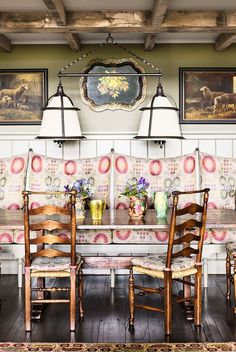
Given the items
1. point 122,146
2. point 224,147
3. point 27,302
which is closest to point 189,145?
point 224,147

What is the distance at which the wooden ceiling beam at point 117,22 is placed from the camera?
4668 millimetres

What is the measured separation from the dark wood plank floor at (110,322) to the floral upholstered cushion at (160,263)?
1.48 feet

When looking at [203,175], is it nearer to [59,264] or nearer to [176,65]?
[176,65]

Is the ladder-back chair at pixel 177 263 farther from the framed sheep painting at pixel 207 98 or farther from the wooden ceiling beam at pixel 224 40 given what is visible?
the framed sheep painting at pixel 207 98

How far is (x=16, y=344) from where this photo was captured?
3.37m

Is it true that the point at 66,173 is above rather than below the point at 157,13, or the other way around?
below

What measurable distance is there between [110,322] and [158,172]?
6.70 feet

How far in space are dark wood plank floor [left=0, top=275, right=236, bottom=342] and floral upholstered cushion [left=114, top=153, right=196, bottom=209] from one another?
44.5 inches

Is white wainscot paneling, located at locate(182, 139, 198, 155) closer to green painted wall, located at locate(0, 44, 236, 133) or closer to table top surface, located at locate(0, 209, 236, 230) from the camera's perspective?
green painted wall, located at locate(0, 44, 236, 133)

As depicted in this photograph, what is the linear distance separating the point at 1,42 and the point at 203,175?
2.53 metres

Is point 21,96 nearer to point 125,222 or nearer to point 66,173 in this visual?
point 66,173

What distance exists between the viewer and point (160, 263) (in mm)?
3635

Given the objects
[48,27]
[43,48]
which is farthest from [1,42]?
[48,27]

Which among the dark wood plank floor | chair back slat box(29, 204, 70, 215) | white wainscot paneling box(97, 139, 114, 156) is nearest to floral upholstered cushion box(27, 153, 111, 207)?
white wainscot paneling box(97, 139, 114, 156)
